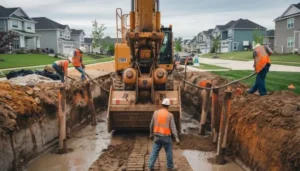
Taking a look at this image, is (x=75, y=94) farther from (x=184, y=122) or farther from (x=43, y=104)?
(x=184, y=122)

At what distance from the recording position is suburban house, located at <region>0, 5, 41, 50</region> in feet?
156

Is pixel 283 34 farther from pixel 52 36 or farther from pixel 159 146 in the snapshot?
pixel 159 146

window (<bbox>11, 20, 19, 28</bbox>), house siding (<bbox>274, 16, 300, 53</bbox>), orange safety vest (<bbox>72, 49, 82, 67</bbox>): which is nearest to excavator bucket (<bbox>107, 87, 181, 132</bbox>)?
orange safety vest (<bbox>72, 49, 82, 67</bbox>)

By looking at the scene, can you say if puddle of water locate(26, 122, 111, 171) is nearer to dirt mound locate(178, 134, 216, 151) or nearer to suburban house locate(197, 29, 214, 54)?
dirt mound locate(178, 134, 216, 151)

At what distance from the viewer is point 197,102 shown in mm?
15312

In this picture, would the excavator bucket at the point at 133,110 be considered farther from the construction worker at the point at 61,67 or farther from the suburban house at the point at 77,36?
the suburban house at the point at 77,36

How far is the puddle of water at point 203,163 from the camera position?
8.59 m

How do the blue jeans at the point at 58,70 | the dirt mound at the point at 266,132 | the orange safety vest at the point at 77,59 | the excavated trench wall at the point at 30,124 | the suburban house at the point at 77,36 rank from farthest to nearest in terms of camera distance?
the suburban house at the point at 77,36
the orange safety vest at the point at 77,59
the blue jeans at the point at 58,70
the excavated trench wall at the point at 30,124
the dirt mound at the point at 266,132

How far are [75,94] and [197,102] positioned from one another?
5686mm

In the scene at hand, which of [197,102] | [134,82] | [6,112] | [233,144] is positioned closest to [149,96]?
[134,82]

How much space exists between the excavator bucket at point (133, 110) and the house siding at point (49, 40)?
174 feet

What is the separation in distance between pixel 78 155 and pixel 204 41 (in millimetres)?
94929

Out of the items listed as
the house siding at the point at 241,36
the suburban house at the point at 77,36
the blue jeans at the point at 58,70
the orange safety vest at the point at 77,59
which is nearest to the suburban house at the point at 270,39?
the house siding at the point at 241,36

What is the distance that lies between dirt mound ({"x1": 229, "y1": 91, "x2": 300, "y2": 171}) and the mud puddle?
4.16 m
